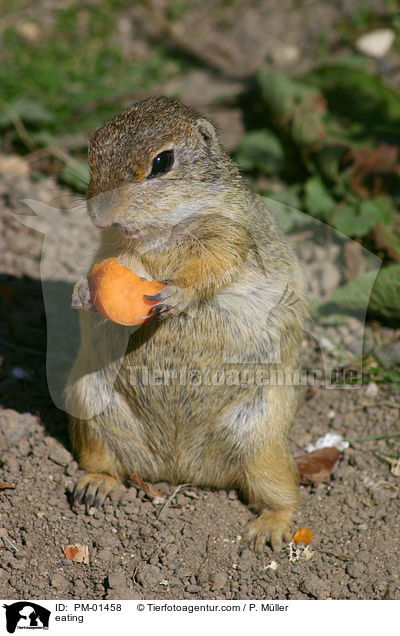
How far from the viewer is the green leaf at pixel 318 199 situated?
6406 millimetres

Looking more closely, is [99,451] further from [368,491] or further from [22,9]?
[22,9]

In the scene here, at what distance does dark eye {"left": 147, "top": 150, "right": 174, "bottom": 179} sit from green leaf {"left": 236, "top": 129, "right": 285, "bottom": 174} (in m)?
3.15

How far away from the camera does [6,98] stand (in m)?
7.35

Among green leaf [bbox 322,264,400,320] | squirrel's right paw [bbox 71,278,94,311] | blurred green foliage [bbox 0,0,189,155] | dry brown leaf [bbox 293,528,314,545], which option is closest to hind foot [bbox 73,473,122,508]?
dry brown leaf [bbox 293,528,314,545]

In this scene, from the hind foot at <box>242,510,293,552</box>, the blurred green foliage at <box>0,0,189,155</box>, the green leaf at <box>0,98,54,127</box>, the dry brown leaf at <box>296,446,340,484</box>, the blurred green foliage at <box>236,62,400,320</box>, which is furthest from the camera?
the blurred green foliage at <box>0,0,189,155</box>

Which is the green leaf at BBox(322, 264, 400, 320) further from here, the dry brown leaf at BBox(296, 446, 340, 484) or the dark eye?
the dark eye

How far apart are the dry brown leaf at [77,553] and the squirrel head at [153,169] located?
5.75 ft

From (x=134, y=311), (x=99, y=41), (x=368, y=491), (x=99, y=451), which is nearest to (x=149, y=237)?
(x=134, y=311)

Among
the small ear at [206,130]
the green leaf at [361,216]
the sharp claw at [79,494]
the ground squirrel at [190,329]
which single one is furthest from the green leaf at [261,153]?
the sharp claw at [79,494]

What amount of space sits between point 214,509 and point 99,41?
19.3 feet

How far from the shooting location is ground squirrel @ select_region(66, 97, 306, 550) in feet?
Result: 12.1

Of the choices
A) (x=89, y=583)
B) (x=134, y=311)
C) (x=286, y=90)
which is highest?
(x=286, y=90)
